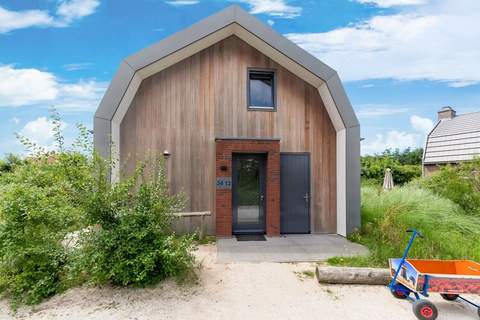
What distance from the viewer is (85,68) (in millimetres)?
10047

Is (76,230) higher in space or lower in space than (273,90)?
lower

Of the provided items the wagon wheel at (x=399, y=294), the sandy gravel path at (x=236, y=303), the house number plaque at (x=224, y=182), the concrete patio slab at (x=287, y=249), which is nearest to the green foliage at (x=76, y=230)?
the sandy gravel path at (x=236, y=303)

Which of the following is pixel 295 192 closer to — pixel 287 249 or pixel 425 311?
pixel 287 249

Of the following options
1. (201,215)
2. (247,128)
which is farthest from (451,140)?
(201,215)

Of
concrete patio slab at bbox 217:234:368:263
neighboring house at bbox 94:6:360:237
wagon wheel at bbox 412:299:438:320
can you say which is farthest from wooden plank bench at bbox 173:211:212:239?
wagon wheel at bbox 412:299:438:320

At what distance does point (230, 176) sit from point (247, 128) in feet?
4.56

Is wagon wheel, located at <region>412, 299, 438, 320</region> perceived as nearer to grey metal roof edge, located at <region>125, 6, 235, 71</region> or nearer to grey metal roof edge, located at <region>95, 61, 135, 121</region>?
grey metal roof edge, located at <region>95, 61, 135, 121</region>

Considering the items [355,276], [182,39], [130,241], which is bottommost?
[355,276]

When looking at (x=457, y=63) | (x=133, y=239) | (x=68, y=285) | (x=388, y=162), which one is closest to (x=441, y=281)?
(x=133, y=239)

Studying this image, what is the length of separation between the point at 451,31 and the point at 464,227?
582 centimetres

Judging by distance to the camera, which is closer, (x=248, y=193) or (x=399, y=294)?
(x=399, y=294)

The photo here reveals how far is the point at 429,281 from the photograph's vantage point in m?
3.29

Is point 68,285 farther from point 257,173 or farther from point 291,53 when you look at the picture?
point 291,53

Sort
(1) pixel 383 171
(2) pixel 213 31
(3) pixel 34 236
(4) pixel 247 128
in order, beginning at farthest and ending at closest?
(1) pixel 383 171 → (4) pixel 247 128 → (2) pixel 213 31 → (3) pixel 34 236
